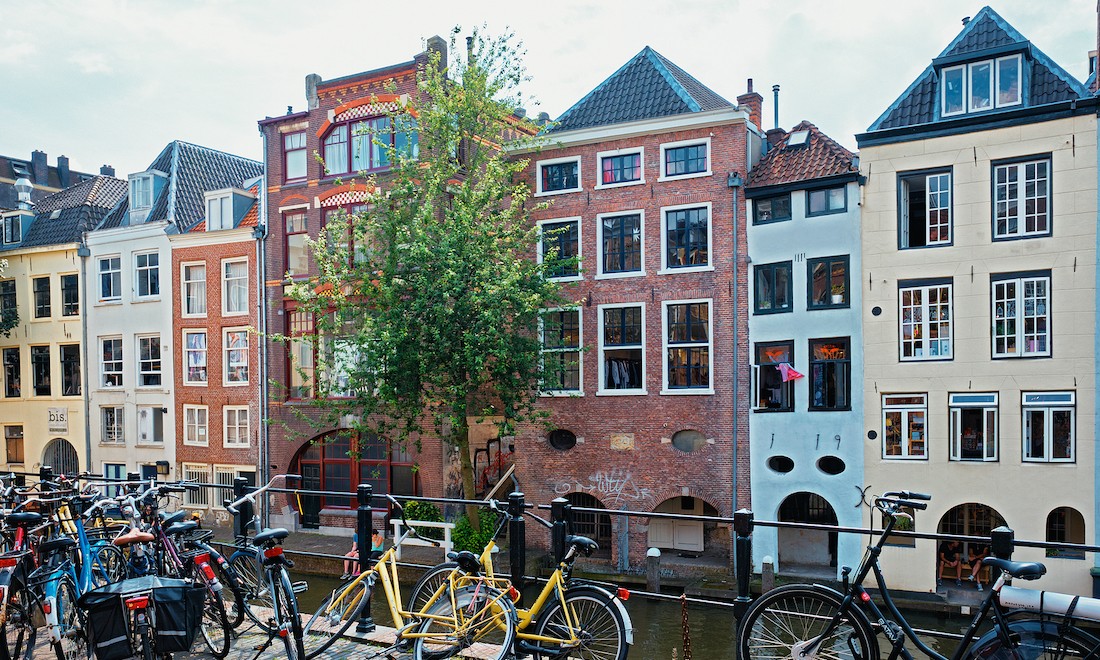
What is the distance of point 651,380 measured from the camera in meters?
24.6

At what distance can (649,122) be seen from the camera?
24.6 meters

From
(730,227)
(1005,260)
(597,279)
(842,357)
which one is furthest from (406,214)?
(1005,260)

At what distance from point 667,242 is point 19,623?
19.9 meters

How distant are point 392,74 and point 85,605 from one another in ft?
80.4

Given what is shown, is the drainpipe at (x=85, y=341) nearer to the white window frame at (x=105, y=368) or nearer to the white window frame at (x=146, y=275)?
the white window frame at (x=105, y=368)

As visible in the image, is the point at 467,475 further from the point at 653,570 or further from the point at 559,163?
the point at 559,163

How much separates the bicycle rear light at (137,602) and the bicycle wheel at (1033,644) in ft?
17.5

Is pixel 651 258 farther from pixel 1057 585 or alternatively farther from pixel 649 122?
pixel 1057 585

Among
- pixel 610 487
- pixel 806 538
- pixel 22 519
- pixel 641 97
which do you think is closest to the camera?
pixel 22 519

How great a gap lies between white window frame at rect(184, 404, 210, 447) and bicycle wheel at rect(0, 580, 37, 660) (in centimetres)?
2561

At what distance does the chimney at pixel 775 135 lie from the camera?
24.9 m

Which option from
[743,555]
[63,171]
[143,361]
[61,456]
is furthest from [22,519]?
[63,171]

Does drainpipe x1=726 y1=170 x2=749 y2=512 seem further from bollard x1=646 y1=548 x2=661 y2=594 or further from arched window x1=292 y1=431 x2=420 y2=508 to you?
arched window x1=292 y1=431 x2=420 y2=508

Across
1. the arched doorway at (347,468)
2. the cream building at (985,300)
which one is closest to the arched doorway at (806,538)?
the cream building at (985,300)
